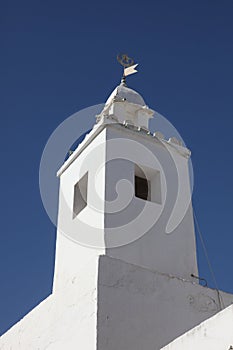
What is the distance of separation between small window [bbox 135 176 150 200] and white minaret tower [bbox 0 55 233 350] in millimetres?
24

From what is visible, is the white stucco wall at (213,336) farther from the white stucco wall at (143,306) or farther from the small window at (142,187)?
the small window at (142,187)

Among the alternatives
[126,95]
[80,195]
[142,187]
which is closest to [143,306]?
[80,195]

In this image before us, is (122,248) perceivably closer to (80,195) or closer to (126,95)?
(80,195)

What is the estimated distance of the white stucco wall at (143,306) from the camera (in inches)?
293

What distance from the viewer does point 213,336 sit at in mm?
5559

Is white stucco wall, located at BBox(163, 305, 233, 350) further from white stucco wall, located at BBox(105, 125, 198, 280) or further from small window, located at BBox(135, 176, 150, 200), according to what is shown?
small window, located at BBox(135, 176, 150, 200)

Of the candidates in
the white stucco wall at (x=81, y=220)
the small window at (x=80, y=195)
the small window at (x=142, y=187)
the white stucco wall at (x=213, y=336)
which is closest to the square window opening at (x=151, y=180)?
the small window at (x=142, y=187)

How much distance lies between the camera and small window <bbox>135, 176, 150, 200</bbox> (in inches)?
441

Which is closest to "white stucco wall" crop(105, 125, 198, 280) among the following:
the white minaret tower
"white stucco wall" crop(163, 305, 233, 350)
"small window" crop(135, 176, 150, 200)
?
the white minaret tower

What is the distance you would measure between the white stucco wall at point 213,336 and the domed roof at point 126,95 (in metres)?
7.39

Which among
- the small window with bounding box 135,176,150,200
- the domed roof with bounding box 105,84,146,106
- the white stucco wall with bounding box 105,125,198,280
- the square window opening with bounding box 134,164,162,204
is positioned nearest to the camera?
the white stucco wall with bounding box 105,125,198,280

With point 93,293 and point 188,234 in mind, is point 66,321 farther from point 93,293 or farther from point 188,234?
point 188,234

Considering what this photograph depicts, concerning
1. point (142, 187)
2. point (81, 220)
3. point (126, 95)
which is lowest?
point (81, 220)

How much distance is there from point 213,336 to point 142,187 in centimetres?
611
